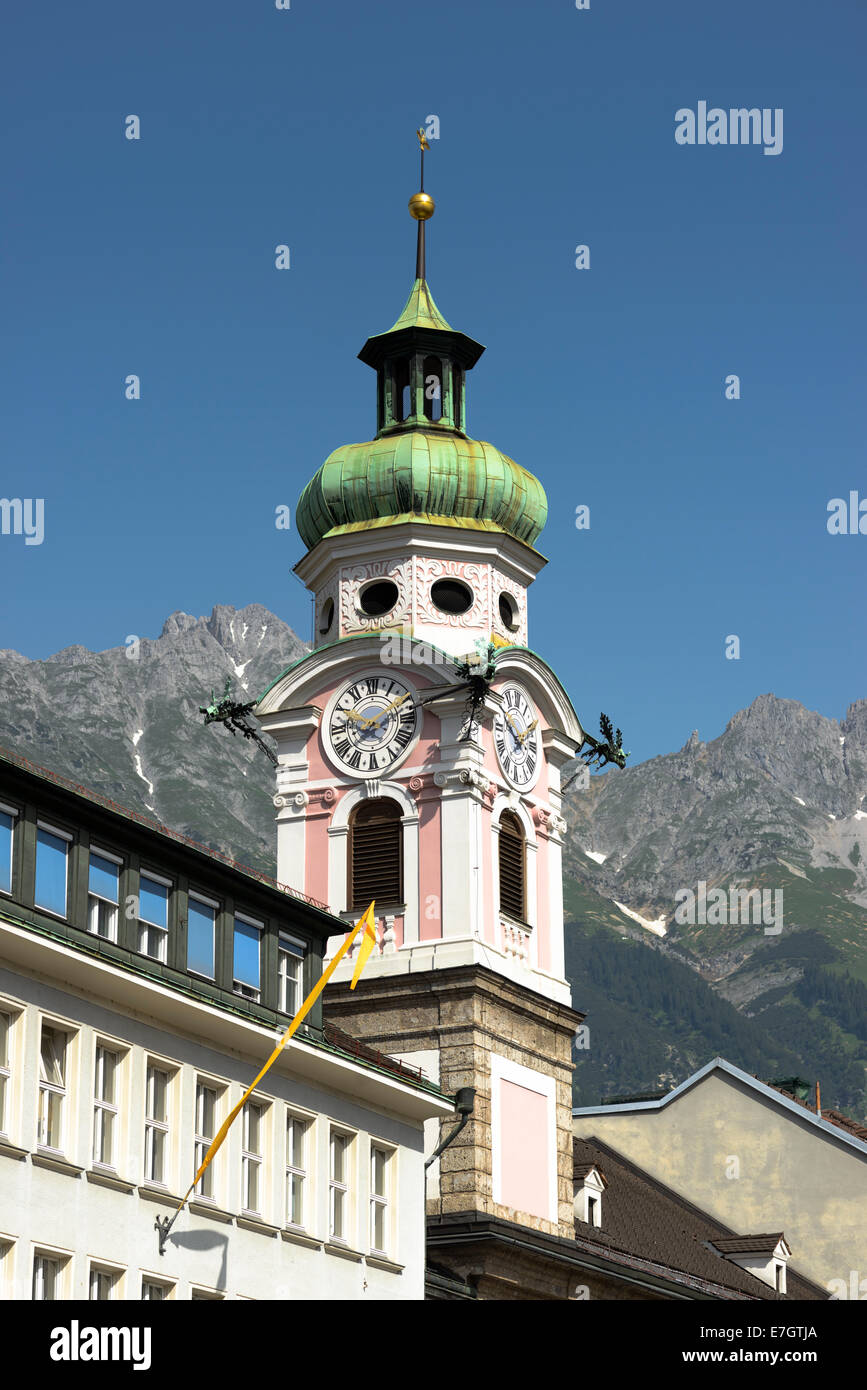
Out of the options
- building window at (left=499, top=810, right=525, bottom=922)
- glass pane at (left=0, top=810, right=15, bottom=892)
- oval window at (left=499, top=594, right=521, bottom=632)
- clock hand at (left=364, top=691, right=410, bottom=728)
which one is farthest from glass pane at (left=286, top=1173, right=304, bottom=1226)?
oval window at (left=499, top=594, right=521, bottom=632)

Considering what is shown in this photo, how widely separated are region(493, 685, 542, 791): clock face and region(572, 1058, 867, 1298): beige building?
1685cm

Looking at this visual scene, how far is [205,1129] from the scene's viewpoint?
1618 inches

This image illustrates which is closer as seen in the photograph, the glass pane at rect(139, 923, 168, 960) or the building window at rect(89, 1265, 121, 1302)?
the building window at rect(89, 1265, 121, 1302)

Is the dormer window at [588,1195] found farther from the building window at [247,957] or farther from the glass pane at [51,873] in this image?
the glass pane at [51,873]

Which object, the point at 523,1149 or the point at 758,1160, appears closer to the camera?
the point at 523,1149

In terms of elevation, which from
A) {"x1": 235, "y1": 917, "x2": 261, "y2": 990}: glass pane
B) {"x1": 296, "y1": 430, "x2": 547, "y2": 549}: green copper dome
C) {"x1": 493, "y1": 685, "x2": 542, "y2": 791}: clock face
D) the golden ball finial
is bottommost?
{"x1": 235, "y1": 917, "x2": 261, "y2": 990}: glass pane

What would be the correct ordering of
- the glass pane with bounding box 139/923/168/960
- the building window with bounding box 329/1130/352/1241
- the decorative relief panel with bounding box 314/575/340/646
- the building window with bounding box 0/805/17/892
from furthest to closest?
1. the decorative relief panel with bounding box 314/575/340/646
2. the building window with bounding box 329/1130/352/1241
3. the glass pane with bounding box 139/923/168/960
4. the building window with bounding box 0/805/17/892

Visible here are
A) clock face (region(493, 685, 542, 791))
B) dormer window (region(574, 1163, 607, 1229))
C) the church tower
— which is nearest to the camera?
the church tower

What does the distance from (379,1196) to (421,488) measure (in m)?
25.8

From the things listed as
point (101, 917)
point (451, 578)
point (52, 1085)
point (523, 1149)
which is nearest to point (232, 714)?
point (451, 578)

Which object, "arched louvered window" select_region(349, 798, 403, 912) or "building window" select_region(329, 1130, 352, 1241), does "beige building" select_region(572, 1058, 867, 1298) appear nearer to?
"arched louvered window" select_region(349, 798, 403, 912)

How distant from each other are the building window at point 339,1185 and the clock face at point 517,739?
20600mm

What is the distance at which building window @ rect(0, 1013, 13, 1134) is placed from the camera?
36.3 metres

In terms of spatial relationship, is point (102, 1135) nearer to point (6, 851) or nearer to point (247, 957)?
point (6, 851)
